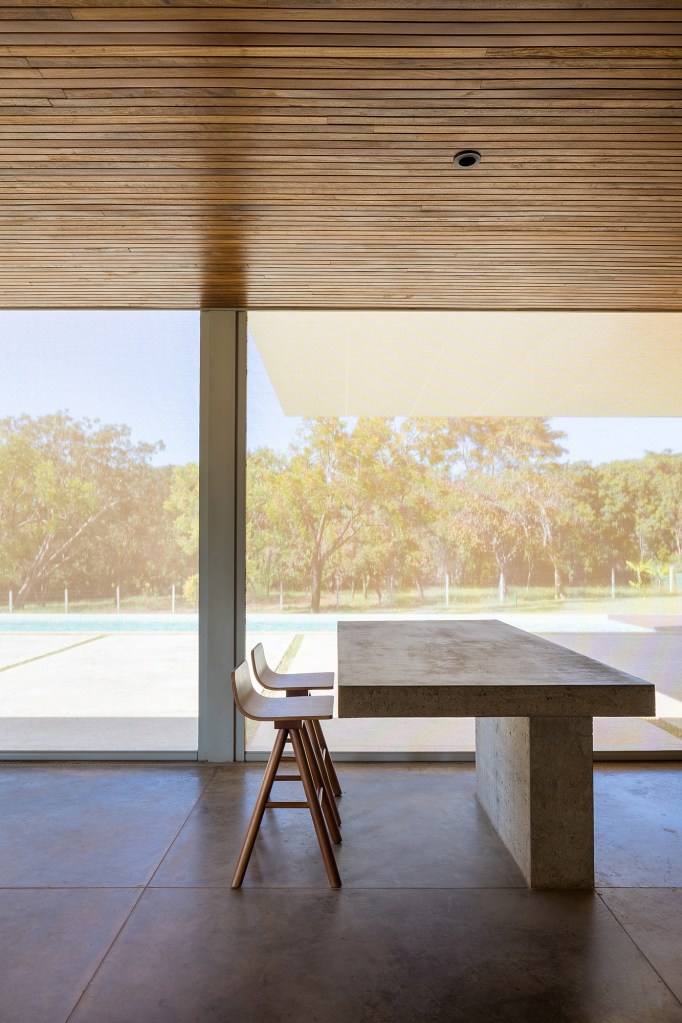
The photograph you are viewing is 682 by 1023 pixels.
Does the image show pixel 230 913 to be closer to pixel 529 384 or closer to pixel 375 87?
pixel 375 87

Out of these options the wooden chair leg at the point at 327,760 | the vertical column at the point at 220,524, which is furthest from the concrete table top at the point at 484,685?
the vertical column at the point at 220,524

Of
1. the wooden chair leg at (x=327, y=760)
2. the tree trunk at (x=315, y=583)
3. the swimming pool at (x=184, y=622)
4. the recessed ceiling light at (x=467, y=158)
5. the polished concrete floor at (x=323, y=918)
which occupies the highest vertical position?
the recessed ceiling light at (x=467, y=158)

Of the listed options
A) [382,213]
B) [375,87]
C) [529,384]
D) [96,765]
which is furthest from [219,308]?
[96,765]

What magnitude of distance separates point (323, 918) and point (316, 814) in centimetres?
39

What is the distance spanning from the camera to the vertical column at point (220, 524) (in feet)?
15.4

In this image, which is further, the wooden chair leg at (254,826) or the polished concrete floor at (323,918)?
the wooden chair leg at (254,826)

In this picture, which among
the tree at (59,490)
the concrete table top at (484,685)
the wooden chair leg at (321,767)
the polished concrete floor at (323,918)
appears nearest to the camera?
the polished concrete floor at (323,918)

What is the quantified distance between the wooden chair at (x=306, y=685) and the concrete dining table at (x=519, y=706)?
278 mm

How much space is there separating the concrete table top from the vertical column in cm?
176

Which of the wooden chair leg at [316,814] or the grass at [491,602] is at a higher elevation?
the grass at [491,602]

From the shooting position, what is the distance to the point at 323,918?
8.81ft

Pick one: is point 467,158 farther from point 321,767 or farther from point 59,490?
point 59,490

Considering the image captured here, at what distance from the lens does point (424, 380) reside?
4836 mm

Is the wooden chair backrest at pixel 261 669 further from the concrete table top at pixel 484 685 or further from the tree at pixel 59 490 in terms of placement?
the tree at pixel 59 490
